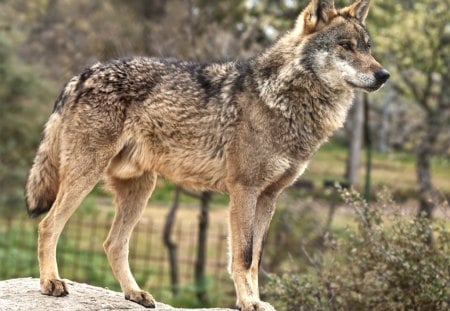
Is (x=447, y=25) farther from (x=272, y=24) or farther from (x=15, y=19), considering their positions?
(x=15, y=19)

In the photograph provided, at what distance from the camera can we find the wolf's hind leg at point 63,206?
279 inches

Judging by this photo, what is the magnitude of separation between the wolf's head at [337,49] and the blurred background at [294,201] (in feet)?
4.93

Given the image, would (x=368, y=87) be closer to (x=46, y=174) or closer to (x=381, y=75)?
(x=381, y=75)

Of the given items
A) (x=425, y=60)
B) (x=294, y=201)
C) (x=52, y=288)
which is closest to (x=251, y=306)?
(x=52, y=288)

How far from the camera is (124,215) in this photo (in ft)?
25.5

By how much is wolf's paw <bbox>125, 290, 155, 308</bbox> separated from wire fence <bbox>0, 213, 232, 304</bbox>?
5530 mm

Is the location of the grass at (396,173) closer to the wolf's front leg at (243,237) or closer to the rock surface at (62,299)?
the wolf's front leg at (243,237)

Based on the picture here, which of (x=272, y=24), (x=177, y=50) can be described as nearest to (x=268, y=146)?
(x=177, y=50)

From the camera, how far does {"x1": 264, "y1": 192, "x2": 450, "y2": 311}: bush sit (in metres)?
8.21

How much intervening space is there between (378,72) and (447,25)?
859 cm

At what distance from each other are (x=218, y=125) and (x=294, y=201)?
7.15m

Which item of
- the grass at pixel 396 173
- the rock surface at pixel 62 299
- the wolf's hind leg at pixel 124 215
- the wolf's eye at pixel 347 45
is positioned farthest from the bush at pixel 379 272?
the grass at pixel 396 173

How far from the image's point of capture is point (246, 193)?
7.00 m

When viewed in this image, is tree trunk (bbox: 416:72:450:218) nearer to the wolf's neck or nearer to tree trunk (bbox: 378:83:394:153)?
the wolf's neck
